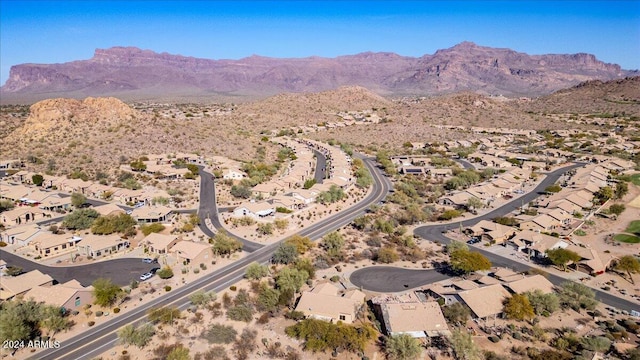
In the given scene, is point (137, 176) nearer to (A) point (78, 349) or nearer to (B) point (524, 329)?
(A) point (78, 349)

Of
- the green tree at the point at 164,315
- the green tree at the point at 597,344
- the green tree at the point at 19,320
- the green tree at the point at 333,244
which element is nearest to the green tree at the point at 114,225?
the green tree at the point at 19,320

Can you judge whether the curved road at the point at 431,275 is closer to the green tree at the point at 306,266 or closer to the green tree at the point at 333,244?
the green tree at the point at 306,266

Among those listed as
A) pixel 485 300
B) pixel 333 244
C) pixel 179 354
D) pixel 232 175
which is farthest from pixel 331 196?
pixel 179 354

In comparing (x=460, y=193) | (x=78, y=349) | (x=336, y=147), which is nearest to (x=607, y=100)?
(x=336, y=147)

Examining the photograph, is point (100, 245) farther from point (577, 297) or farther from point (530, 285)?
point (577, 297)

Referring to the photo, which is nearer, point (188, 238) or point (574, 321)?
point (574, 321)
